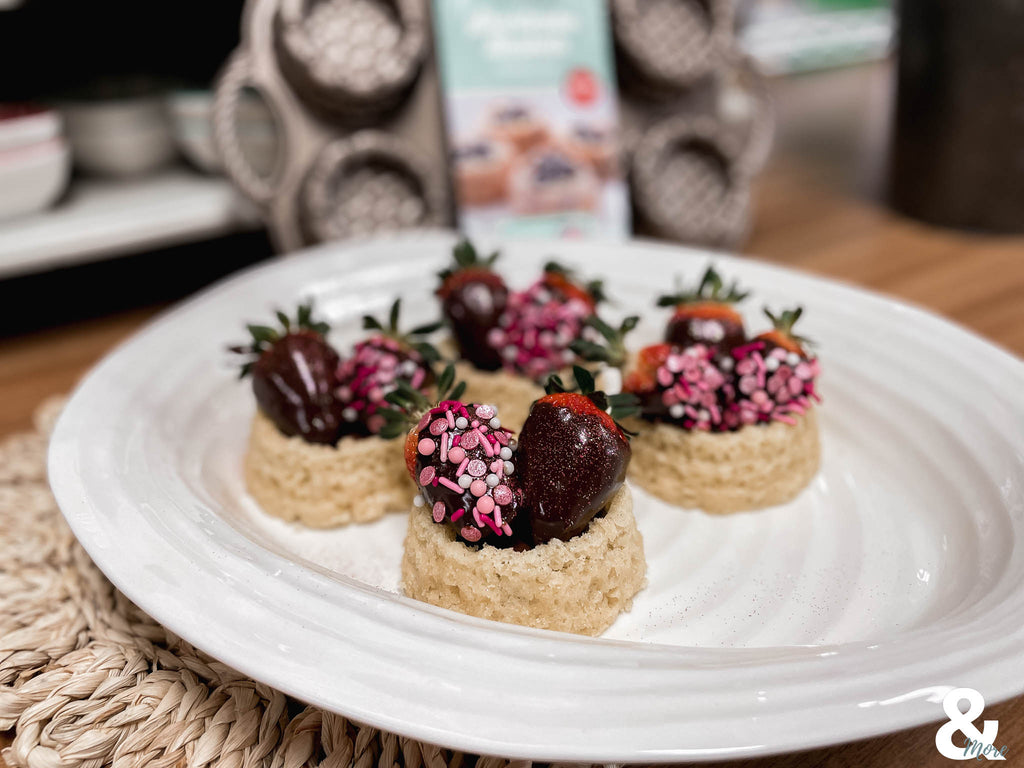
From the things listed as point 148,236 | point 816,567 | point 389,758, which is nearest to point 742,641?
point 816,567

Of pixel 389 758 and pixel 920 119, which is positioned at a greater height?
pixel 920 119

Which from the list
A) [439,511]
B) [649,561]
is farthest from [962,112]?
[439,511]

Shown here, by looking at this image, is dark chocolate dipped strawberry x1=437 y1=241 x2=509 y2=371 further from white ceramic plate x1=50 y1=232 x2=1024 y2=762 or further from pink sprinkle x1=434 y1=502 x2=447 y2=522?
pink sprinkle x1=434 y1=502 x2=447 y2=522

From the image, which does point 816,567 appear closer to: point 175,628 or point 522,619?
point 522,619

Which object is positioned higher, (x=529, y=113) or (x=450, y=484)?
(x=529, y=113)

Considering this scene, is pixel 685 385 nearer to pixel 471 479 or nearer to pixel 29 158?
pixel 471 479

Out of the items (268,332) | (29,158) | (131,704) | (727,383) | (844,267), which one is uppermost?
(29,158)

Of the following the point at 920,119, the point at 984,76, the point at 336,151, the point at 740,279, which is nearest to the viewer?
the point at 740,279
